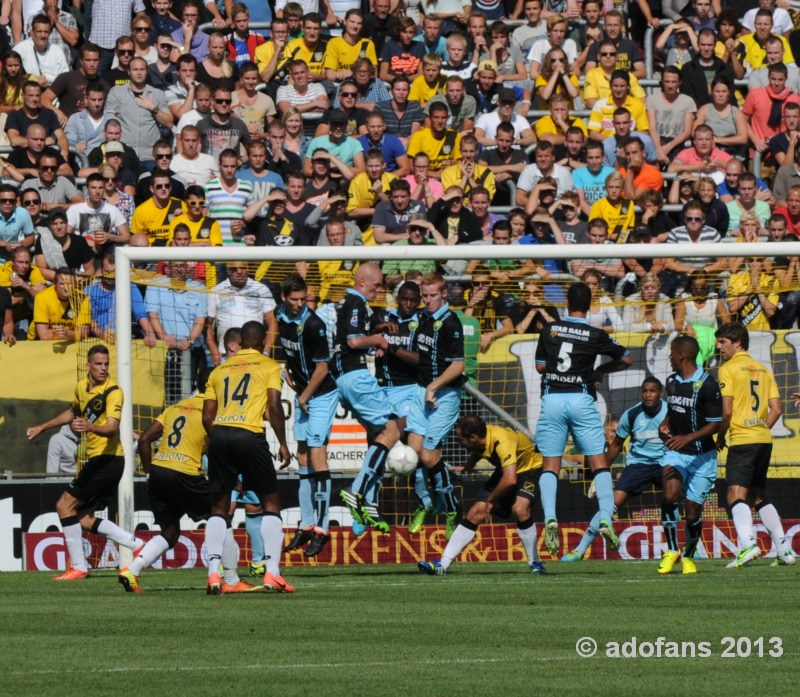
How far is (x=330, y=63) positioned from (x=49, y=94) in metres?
3.88

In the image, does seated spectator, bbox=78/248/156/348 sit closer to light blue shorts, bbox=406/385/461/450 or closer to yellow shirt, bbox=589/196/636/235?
light blue shorts, bbox=406/385/461/450

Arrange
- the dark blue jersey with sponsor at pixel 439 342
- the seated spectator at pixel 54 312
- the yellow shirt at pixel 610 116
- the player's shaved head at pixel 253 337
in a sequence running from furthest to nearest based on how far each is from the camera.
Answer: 1. the yellow shirt at pixel 610 116
2. the seated spectator at pixel 54 312
3. the dark blue jersey with sponsor at pixel 439 342
4. the player's shaved head at pixel 253 337

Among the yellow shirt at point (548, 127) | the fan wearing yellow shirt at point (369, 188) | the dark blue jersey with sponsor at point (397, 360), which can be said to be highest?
the yellow shirt at point (548, 127)

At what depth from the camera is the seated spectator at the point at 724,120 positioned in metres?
22.2

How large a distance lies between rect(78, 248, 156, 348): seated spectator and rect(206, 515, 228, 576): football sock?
5.30 meters

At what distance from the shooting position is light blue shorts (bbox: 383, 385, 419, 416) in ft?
52.5

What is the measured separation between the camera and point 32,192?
19.3 meters

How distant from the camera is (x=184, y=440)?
43.6 ft

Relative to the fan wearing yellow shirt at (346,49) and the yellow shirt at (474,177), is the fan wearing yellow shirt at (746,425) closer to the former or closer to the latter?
the yellow shirt at (474,177)

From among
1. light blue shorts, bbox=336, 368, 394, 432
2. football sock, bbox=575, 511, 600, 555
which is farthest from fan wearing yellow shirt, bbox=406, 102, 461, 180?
football sock, bbox=575, 511, 600, 555

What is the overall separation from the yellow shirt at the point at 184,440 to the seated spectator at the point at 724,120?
1101 centimetres

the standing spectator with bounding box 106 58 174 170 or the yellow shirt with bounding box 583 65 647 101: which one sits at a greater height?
the yellow shirt with bounding box 583 65 647 101

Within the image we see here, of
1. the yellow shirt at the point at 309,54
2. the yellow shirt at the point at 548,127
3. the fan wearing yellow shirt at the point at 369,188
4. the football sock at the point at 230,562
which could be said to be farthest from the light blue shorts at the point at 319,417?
the yellow shirt at the point at 309,54

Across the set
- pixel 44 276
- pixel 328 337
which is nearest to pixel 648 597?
pixel 328 337
